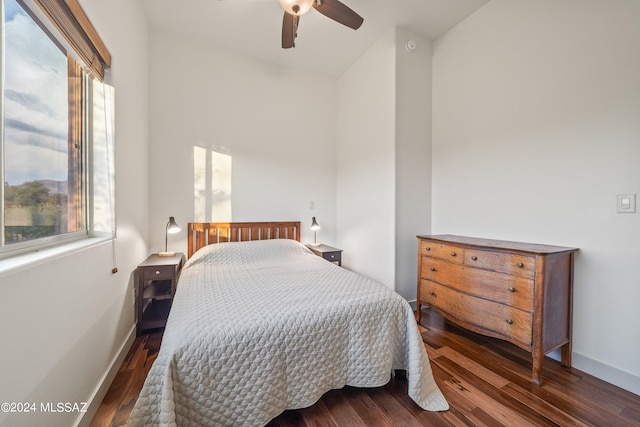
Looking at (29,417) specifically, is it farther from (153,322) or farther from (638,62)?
(638,62)

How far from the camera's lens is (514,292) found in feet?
5.71

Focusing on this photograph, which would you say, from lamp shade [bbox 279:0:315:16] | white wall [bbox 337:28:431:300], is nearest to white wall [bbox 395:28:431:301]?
white wall [bbox 337:28:431:300]

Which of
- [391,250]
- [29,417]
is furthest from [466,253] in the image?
[29,417]

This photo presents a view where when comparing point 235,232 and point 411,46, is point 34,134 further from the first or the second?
point 411,46

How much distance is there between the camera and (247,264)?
2453 millimetres

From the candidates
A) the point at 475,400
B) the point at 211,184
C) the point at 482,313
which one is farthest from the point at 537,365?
the point at 211,184

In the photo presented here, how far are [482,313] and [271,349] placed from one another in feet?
5.29

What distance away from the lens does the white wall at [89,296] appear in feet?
2.81

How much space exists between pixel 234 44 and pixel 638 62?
3.42m

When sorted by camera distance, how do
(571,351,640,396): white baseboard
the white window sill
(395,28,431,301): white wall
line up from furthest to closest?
(395,28,431,301): white wall, (571,351,640,396): white baseboard, the white window sill

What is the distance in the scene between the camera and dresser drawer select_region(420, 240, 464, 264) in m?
2.11

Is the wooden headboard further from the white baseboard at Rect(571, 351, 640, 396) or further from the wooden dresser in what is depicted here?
the white baseboard at Rect(571, 351, 640, 396)

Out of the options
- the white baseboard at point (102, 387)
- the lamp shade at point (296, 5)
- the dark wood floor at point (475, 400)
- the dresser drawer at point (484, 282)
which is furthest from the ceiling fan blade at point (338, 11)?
the white baseboard at point (102, 387)

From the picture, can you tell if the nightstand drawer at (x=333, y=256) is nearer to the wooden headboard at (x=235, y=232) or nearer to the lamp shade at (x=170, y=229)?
the wooden headboard at (x=235, y=232)
